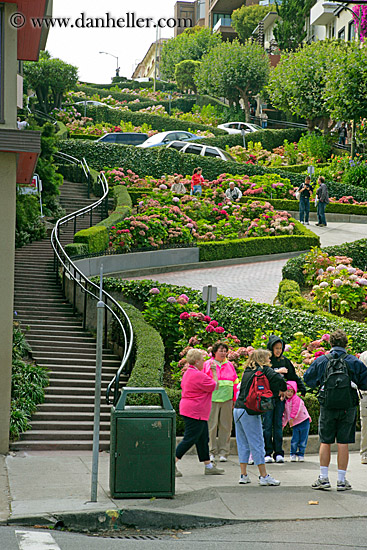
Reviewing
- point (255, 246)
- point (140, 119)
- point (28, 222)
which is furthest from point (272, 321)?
point (140, 119)

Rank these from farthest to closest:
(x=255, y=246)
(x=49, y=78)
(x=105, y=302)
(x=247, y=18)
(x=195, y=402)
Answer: (x=247, y=18) < (x=49, y=78) < (x=255, y=246) < (x=105, y=302) < (x=195, y=402)

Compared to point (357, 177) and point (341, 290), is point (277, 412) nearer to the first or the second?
point (341, 290)

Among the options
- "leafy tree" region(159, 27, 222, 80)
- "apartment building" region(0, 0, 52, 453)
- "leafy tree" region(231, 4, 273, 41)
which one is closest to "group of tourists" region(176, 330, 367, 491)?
"apartment building" region(0, 0, 52, 453)

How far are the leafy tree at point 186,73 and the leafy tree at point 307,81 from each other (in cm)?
3288

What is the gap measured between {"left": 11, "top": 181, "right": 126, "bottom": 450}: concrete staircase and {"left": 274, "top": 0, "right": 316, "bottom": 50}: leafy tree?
160 feet

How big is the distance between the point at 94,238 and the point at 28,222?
293 cm

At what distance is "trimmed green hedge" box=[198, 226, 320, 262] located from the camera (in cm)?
2275

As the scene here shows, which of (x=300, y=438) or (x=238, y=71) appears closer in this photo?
(x=300, y=438)

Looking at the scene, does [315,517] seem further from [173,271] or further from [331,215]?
[331,215]

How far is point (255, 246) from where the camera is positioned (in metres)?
23.7

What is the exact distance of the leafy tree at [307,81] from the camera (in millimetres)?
45625

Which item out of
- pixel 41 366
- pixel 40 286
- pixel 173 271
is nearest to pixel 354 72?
pixel 173 271

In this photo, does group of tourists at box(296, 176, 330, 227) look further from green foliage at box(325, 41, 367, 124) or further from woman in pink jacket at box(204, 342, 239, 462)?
woman in pink jacket at box(204, 342, 239, 462)

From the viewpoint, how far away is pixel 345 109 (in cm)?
3422
